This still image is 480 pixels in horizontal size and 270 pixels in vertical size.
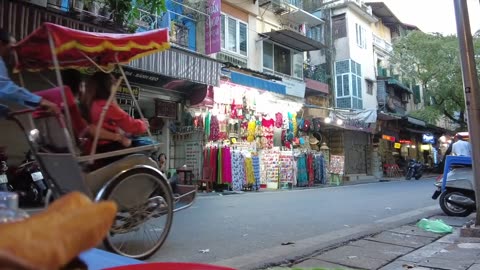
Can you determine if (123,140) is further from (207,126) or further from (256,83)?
(256,83)

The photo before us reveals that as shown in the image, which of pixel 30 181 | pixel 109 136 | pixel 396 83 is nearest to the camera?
pixel 109 136

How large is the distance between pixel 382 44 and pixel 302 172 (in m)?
18.0

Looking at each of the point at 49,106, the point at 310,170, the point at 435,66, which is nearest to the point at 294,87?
the point at 310,170

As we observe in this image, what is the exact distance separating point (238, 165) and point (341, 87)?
44.4 ft

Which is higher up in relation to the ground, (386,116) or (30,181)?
(386,116)

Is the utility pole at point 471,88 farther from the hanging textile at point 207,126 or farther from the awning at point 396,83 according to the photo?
the awning at point 396,83

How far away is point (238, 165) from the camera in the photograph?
43.9ft

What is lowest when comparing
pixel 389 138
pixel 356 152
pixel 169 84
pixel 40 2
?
pixel 356 152

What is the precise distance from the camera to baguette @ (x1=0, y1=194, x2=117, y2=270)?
0.47 metres

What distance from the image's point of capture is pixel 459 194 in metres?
7.70

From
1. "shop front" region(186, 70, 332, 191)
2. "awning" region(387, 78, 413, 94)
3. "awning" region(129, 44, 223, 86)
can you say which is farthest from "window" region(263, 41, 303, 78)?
"awning" region(387, 78, 413, 94)

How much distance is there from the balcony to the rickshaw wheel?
90.2 ft

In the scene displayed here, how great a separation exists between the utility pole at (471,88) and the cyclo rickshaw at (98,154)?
4.19 meters

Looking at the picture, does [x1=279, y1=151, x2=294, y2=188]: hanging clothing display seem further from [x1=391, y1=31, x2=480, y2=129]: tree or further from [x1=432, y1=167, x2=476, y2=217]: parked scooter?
[x1=391, y1=31, x2=480, y2=129]: tree
